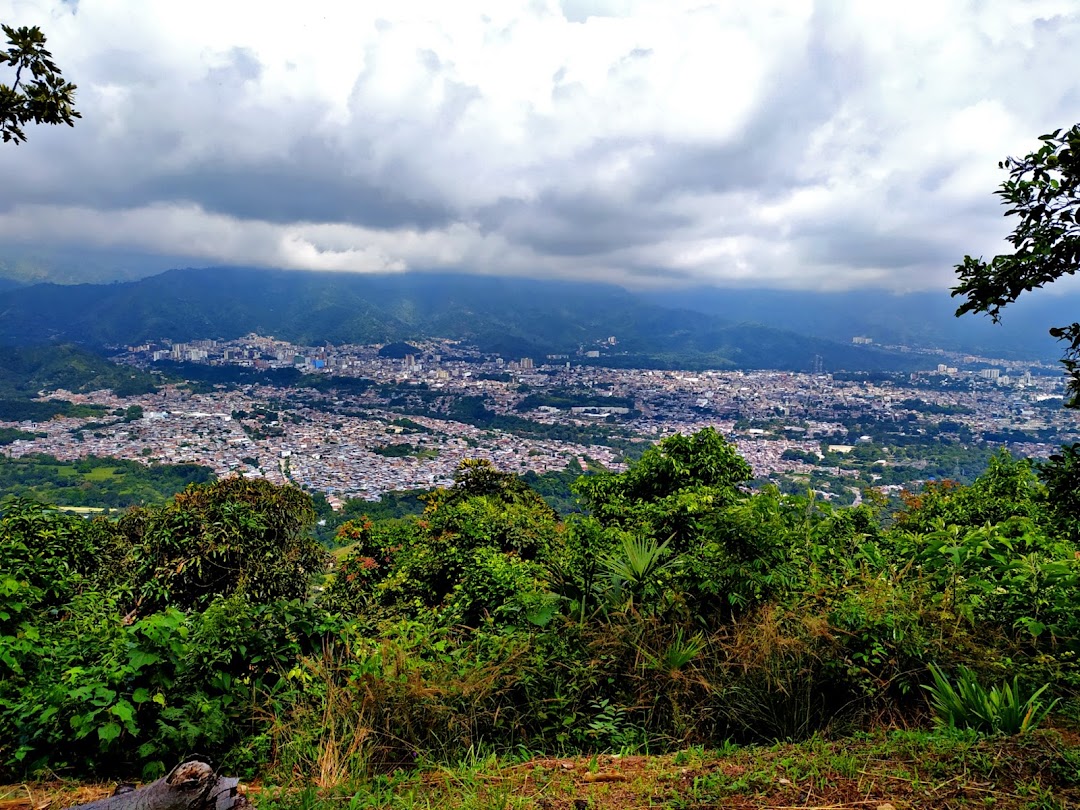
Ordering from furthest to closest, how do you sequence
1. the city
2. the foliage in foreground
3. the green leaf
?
the city → the foliage in foreground → the green leaf

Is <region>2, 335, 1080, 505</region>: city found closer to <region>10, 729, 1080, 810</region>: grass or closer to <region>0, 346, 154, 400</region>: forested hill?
<region>0, 346, 154, 400</region>: forested hill

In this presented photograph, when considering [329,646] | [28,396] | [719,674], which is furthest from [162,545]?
[28,396]

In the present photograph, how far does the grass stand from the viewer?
239 cm

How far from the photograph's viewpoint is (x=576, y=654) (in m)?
3.75

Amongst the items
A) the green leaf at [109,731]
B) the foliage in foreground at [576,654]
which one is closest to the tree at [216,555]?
the foliage in foreground at [576,654]

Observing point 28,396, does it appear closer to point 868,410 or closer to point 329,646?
point 329,646

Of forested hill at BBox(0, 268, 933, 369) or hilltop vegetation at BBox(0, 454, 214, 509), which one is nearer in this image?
hilltop vegetation at BBox(0, 454, 214, 509)

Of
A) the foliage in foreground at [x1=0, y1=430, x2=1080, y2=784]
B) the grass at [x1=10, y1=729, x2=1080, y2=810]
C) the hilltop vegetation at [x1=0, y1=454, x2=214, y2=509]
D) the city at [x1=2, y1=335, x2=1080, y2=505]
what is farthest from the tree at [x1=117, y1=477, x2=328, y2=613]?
the hilltop vegetation at [x1=0, y1=454, x2=214, y2=509]

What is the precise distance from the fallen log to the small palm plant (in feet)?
10.7

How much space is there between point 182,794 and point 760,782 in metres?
2.32

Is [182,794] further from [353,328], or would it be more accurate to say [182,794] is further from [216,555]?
[353,328]

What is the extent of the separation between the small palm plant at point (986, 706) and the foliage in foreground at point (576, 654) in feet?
0.10

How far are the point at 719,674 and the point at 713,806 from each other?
3.78 ft

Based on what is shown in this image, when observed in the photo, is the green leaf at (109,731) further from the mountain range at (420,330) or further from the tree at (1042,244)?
the mountain range at (420,330)
